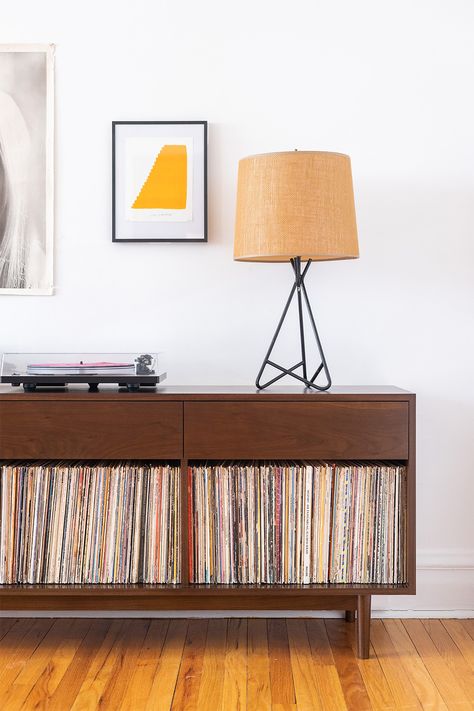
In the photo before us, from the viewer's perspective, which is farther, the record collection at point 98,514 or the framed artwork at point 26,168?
the framed artwork at point 26,168

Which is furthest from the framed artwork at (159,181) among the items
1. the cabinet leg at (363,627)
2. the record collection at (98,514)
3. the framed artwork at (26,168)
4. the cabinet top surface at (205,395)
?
the cabinet leg at (363,627)

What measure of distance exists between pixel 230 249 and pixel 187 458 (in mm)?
741

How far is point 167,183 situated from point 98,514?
1.07 m

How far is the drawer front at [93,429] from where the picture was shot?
2.14 m

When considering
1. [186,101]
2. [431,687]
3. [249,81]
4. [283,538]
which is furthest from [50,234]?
[431,687]

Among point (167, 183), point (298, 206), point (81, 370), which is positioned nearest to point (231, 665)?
point (81, 370)

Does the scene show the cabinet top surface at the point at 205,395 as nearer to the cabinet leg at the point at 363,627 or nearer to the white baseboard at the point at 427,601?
the cabinet leg at the point at 363,627

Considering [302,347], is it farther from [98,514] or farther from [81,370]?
[98,514]

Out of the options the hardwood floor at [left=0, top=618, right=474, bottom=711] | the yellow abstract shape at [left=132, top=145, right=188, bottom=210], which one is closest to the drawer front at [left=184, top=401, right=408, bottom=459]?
the hardwood floor at [left=0, top=618, right=474, bottom=711]

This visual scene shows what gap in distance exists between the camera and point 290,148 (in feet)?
8.13

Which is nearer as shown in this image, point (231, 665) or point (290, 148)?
point (231, 665)

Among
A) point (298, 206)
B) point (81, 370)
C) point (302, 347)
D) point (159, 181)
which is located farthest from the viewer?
point (159, 181)

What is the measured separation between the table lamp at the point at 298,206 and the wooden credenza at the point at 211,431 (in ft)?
1.36

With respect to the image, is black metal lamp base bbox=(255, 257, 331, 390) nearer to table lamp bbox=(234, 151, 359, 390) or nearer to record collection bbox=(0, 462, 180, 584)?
table lamp bbox=(234, 151, 359, 390)
